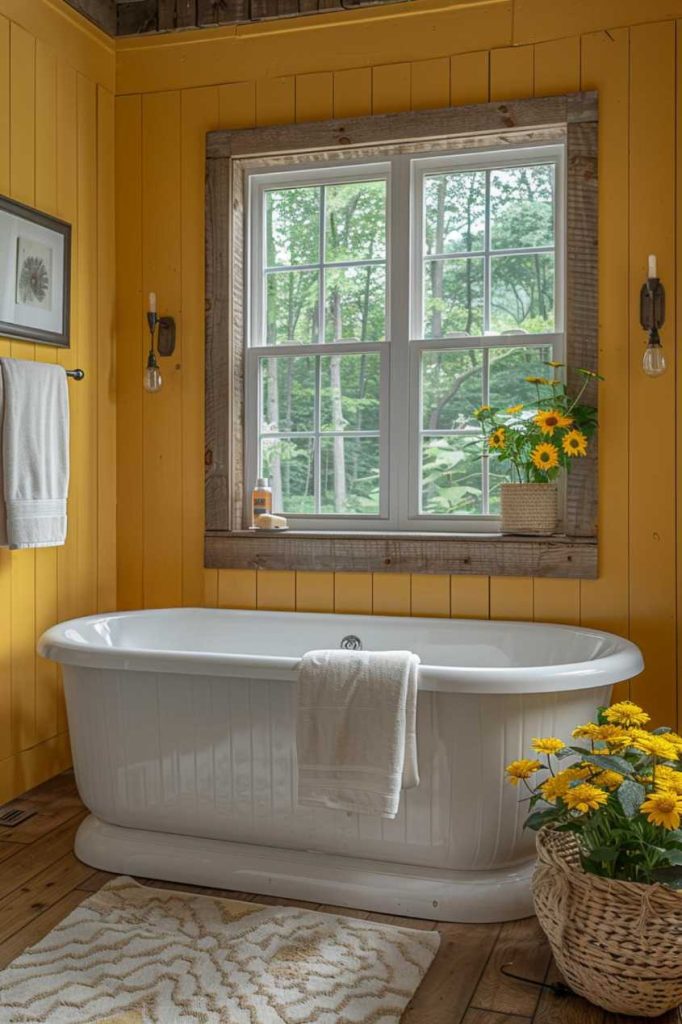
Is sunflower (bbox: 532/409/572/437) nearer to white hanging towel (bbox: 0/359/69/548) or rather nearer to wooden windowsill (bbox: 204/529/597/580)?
wooden windowsill (bbox: 204/529/597/580)

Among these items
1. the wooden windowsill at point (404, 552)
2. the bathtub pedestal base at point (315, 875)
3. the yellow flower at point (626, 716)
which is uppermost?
the wooden windowsill at point (404, 552)

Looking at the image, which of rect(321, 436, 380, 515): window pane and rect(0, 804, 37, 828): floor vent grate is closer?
rect(0, 804, 37, 828): floor vent grate

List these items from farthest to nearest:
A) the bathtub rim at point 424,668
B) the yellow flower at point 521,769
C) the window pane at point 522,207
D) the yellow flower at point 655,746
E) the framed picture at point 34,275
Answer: the window pane at point 522,207 < the framed picture at point 34,275 < the bathtub rim at point 424,668 < the yellow flower at point 521,769 < the yellow flower at point 655,746

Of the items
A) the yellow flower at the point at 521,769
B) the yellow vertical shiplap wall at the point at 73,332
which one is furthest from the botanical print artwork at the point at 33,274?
the yellow flower at the point at 521,769

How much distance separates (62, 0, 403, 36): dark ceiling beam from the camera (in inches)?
129

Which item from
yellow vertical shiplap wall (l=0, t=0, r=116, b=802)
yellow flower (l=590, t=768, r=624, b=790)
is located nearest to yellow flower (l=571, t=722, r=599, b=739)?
yellow flower (l=590, t=768, r=624, b=790)

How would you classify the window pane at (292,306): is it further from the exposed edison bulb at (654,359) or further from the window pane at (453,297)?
the exposed edison bulb at (654,359)

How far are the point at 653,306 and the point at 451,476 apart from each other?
868mm

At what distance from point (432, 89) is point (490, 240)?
0.54 m

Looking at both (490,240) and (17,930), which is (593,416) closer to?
(490,240)

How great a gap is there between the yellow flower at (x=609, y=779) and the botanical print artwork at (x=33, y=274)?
2.25 meters

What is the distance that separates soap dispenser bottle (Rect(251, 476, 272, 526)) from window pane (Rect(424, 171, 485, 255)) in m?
1.03

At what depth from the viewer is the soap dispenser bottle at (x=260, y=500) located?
132 inches

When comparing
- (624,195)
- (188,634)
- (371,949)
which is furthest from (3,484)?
(624,195)
